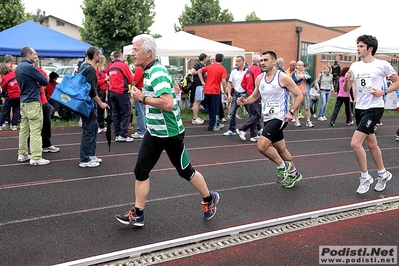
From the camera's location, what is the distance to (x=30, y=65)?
687 cm

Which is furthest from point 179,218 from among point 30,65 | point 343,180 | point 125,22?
point 125,22

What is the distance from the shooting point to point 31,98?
23.0ft

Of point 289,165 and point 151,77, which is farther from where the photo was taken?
point 289,165

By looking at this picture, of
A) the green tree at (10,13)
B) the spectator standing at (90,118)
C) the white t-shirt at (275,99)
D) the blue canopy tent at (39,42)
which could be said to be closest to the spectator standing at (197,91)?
the blue canopy tent at (39,42)

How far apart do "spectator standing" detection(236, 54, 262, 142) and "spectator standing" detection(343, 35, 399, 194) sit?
13.4 ft

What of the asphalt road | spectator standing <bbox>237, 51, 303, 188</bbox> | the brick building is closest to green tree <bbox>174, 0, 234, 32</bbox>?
the brick building

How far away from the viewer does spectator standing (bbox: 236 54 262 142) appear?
985 centimetres

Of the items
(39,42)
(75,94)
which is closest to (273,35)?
(39,42)

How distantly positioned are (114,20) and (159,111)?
29595 mm

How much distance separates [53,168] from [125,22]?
27.0 meters

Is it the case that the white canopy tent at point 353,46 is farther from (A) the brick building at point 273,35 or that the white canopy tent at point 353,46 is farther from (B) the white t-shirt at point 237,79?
(A) the brick building at point 273,35

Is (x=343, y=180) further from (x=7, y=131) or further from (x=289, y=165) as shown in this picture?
(x=7, y=131)

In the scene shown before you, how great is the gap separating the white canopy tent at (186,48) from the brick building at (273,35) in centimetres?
1610

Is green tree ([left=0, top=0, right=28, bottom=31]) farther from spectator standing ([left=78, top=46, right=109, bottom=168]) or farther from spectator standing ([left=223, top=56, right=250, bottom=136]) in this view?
spectator standing ([left=78, top=46, right=109, bottom=168])
